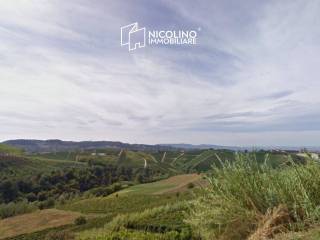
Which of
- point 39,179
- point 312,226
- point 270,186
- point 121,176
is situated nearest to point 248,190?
point 270,186

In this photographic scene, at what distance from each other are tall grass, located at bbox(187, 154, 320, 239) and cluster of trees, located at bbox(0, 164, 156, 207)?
59.7 meters

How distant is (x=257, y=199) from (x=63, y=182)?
82461 mm

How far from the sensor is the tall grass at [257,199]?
5.67 m

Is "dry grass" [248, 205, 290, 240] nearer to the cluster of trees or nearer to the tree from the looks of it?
the cluster of trees

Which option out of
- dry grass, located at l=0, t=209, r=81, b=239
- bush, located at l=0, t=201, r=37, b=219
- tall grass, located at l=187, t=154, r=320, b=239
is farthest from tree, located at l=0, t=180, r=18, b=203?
tall grass, located at l=187, t=154, r=320, b=239

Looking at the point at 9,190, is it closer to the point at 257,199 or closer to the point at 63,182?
the point at 63,182

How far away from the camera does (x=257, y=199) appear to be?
20.5 feet

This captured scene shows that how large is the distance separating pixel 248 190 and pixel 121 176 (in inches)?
3438

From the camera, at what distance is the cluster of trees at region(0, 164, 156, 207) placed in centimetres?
7531

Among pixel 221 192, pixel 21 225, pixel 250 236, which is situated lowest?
pixel 21 225

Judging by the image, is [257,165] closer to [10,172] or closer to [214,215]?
[214,215]

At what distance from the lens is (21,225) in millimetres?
39812

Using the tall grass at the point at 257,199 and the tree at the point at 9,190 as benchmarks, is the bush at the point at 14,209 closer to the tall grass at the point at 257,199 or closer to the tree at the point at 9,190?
the tree at the point at 9,190

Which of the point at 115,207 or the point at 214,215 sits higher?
the point at 214,215
